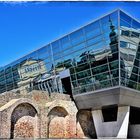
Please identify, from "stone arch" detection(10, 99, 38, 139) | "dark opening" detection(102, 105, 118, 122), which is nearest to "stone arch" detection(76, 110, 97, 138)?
"dark opening" detection(102, 105, 118, 122)

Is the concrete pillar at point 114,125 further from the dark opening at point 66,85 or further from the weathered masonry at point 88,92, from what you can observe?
the dark opening at point 66,85

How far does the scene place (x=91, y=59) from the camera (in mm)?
23594

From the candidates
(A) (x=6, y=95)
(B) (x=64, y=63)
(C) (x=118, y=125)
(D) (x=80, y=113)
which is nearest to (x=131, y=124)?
(C) (x=118, y=125)

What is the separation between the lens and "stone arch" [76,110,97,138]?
24.8 m

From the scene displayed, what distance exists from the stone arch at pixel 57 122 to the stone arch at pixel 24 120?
5.30ft

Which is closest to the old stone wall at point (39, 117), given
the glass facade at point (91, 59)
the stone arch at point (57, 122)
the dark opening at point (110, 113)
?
the stone arch at point (57, 122)

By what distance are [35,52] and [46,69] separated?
2.99 m

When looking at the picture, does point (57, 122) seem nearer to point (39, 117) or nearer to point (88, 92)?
point (39, 117)

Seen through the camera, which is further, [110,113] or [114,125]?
[110,113]

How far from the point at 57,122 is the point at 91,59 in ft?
20.6

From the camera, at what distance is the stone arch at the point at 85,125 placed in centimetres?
2478

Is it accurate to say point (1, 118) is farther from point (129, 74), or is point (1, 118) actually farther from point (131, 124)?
point (131, 124)

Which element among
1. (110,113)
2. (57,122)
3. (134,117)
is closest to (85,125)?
(110,113)

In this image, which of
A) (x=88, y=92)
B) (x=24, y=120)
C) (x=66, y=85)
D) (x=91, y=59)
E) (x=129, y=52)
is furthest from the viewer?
(x=66, y=85)
